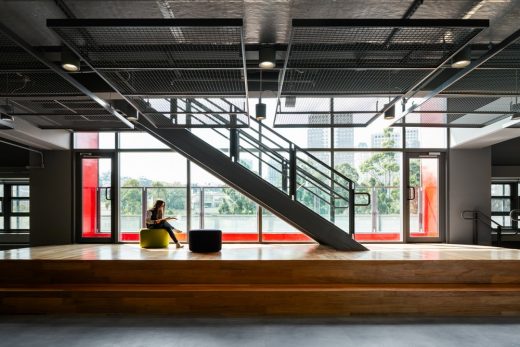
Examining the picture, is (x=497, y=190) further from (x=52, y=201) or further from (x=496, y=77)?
(x=52, y=201)

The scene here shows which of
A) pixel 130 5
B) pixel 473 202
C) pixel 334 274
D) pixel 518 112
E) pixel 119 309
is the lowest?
pixel 119 309

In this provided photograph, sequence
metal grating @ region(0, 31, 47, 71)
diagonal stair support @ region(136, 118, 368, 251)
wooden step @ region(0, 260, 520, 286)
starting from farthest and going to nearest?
diagonal stair support @ region(136, 118, 368, 251)
wooden step @ region(0, 260, 520, 286)
metal grating @ region(0, 31, 47, 71)

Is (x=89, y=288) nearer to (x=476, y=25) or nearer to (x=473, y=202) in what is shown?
(x=476, y=25)

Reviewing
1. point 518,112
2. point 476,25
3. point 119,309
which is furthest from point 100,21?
point 518,112

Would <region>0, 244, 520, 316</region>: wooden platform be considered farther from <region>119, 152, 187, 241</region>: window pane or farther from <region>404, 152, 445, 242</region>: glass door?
<region>404, 152, 445, 242</region>: glass door

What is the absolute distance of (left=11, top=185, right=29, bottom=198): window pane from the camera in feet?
33.9

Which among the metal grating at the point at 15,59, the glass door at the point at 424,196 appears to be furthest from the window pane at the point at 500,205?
the metal grating at the point at 15,59

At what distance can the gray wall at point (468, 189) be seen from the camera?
933 centimetres

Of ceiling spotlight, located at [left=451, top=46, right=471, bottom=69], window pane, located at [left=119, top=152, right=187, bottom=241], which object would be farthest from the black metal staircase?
ceiling spotlight, located at [left=451, top=46, right=471, bottom=69]

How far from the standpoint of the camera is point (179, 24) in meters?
3.21

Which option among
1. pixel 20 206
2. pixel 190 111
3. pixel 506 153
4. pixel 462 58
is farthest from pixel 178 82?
A: pixel 506 153

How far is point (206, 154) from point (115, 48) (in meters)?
3.61

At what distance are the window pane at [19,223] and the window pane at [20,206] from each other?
20cm

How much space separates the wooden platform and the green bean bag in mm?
1692
